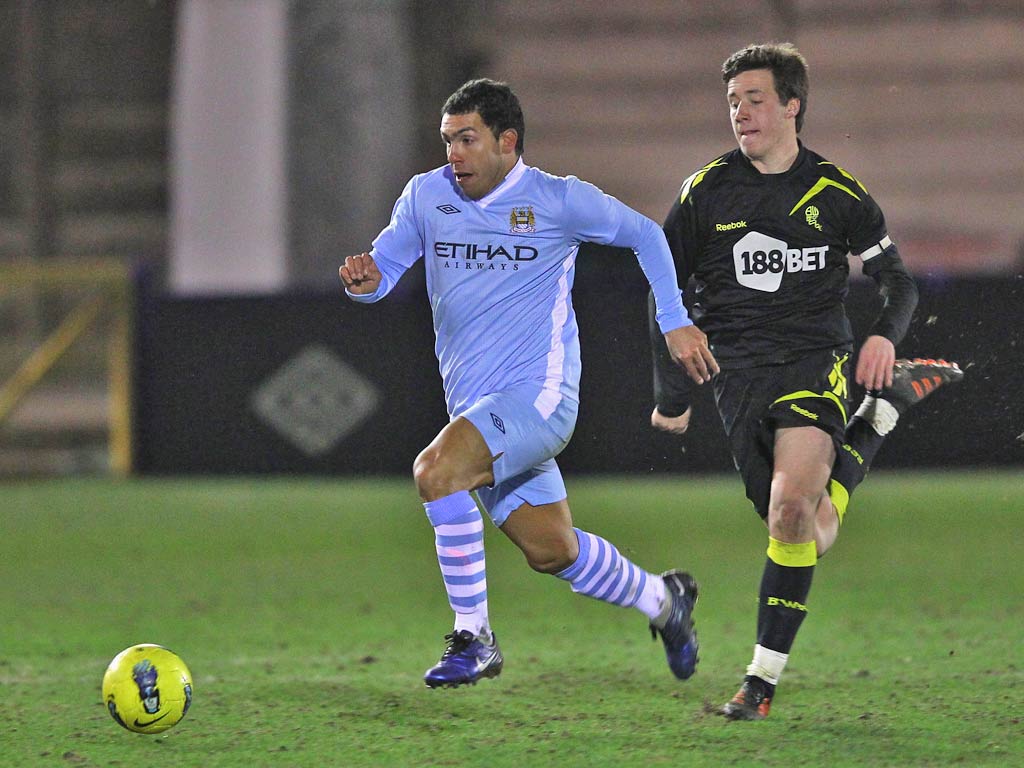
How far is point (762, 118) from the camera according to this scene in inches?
207

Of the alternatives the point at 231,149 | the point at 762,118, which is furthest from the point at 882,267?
the point at 231,149

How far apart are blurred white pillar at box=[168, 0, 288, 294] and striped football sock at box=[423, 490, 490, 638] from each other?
1257 cm

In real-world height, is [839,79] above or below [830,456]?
above

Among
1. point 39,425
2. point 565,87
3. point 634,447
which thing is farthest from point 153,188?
point 634,447

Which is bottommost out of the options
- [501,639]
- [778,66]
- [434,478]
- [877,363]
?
[501,639]

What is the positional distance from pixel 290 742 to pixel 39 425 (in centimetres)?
1148

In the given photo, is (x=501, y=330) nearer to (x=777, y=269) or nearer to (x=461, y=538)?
(x=461, y=538)

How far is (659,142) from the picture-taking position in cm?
2044

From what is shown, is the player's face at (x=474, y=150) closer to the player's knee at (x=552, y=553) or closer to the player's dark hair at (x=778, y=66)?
the player's dark hair at (x=778, y=66)

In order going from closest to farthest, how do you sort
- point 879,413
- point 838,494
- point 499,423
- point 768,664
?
point 768,664 → point 499,423 → point 838,494 → point 879,413

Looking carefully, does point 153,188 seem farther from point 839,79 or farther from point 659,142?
point 839,79

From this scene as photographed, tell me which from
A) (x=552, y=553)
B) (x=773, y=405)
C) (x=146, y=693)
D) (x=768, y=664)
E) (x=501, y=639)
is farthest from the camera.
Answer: (x=501, y=639)

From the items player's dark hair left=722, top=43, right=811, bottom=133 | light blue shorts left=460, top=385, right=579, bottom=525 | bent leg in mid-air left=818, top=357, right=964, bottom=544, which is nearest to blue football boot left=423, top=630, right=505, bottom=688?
light blue shorts left=460, top=385, right=579, bottom=525

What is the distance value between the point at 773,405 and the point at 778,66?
3.47 ft
